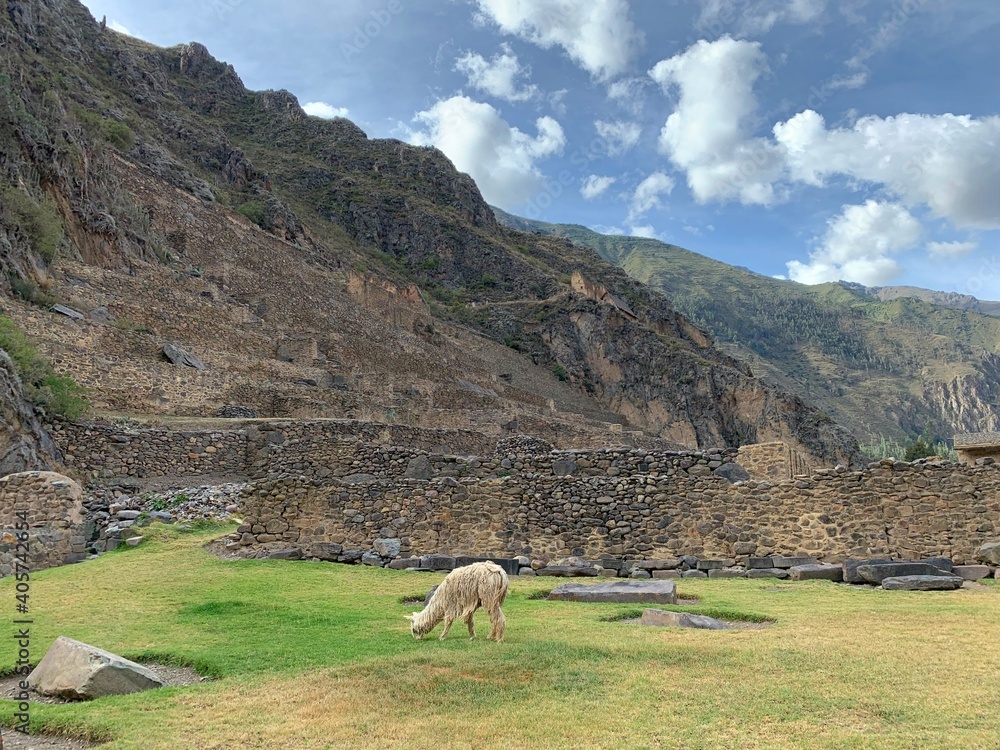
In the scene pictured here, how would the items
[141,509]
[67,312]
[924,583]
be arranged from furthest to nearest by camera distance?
[67,312] < [141,509] < [924,583]

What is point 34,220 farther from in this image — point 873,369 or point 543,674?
point 873,369

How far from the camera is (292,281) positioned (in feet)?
153

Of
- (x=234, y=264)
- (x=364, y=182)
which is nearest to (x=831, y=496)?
(x=234, y=264)

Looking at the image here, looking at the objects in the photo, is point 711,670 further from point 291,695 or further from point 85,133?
point 85,133

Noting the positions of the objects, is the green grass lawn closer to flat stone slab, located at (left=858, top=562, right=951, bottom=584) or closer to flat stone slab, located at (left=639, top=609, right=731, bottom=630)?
flat stone slab, located at (left=639, top=609, right=731, bottom=630)

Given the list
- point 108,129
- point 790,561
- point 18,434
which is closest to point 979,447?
point 790,561

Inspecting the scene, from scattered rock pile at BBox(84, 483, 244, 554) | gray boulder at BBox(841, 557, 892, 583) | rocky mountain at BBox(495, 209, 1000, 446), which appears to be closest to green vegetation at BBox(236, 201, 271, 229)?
scattered rock pile at BBox(84, 483, 244, 554)

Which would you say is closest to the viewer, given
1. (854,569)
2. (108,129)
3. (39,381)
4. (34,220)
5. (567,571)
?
(854,569)

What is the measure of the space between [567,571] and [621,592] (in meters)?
2.38

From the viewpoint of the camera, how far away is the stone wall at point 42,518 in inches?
515

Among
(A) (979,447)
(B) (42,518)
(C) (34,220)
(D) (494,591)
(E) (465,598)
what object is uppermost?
(C) (34,220)

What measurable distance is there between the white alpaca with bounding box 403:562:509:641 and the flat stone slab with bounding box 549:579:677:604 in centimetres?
236

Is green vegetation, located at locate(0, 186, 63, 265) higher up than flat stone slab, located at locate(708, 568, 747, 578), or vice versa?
green vegetation, located at locate(0, 186, 63, 265)

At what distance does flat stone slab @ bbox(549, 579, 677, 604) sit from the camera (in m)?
9.30
